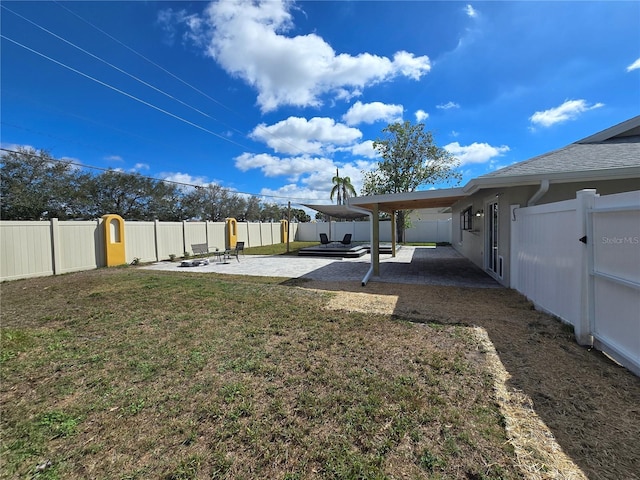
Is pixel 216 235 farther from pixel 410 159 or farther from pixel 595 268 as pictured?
pixel 595 268

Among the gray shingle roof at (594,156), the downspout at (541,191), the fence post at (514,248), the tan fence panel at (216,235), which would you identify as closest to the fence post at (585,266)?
the downspout at (541,191)

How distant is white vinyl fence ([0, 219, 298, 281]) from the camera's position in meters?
8.82

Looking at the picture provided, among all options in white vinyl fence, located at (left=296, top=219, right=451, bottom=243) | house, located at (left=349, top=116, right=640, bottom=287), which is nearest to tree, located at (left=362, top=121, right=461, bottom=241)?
white vinyl fence, located at (left=296, top=219, right=451, bottom=243)

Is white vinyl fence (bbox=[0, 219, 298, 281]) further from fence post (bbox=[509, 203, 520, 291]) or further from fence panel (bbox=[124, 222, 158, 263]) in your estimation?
fence post (bbox=[509, 203, 520, 291])

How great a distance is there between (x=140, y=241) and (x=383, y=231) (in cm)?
1960

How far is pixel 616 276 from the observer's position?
113 inches

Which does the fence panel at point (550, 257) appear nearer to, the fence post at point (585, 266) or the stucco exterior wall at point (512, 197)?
the fence post at point (585, 266)

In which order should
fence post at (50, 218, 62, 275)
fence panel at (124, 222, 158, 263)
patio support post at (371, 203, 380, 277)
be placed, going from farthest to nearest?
fence panel at (124, 222, 158, 263) → fence post at (50, 218, 62, 275) → patio support post at (371, 203, 380, 277)

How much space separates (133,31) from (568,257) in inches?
499

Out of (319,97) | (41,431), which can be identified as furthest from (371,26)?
(41,431)

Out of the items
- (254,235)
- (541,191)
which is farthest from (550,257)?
(254,235)

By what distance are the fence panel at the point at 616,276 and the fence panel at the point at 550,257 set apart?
0.24m

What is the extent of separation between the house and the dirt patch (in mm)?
2432

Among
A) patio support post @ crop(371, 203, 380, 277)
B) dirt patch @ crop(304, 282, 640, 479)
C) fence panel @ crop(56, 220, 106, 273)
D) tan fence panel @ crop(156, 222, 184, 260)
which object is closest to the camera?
dirt patch @ crop(304, 282, 640, 479)
